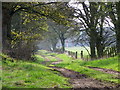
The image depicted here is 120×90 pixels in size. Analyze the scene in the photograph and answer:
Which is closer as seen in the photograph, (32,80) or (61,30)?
(32,80)

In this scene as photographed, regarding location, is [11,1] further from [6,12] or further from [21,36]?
[21,36]

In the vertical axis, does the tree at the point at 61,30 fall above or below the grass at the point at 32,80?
above

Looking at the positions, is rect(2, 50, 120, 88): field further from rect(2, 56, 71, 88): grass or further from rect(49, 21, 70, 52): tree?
rect(49, 21, 70, 52): tree

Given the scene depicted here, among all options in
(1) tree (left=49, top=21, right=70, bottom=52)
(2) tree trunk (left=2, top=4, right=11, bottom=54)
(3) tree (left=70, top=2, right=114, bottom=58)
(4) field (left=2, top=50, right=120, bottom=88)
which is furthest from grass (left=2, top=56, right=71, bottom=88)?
(1) tree (left=49, top=21, right=70, bottom=52)

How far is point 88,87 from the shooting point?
351 inches

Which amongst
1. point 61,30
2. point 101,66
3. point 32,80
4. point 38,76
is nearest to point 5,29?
point 38,76

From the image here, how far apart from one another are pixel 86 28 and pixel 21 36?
46.0ft

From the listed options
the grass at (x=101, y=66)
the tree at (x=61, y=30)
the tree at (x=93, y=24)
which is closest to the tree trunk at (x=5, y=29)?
the grass at (x=101, y=66)

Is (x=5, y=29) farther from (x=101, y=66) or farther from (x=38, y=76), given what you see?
(x=101, y=66)

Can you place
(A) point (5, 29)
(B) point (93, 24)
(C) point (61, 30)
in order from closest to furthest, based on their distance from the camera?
(A) point (5, 29) < (B) point (93, 24) < (C) point (61, 30)

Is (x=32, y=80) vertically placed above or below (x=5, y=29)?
below

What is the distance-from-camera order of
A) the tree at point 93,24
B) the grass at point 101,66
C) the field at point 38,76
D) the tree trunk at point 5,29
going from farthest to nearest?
the tree at point 93,24
the tree trunk at point 5,29
the grass at point 101,66
the field at point 38,76

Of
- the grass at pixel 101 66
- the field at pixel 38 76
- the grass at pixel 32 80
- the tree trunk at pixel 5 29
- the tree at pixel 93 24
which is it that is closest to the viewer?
the grass at pixel 32 80

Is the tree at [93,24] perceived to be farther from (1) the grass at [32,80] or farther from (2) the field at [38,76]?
(1) the grass at [32,80]
